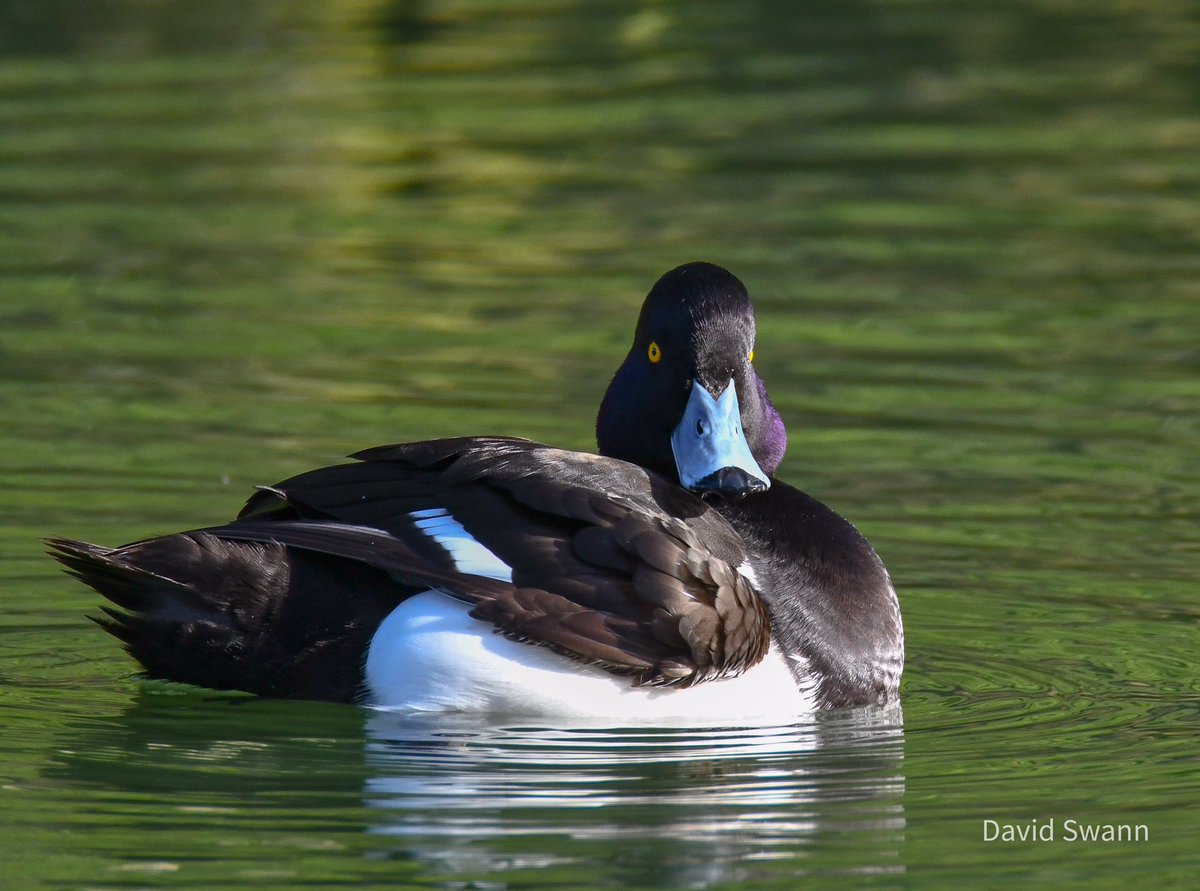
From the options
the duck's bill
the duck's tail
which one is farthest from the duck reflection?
the duck's bill

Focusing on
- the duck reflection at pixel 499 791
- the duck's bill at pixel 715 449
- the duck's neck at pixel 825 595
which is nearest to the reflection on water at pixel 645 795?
the duck reflection at pixel 499 791

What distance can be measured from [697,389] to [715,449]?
209 mm

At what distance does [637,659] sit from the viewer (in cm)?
539

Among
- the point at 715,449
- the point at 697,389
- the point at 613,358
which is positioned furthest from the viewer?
the point at 613,358

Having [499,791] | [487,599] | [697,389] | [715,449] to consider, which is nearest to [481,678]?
[487,599]

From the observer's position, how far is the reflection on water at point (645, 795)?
4.61 m

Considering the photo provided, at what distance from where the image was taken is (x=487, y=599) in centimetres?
538

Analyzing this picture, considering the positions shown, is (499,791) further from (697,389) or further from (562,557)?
(697,389)

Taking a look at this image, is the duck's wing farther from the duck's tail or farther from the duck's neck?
the duck's neck

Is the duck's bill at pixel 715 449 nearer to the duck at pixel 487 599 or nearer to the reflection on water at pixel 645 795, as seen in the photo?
the duck at pixel 487 599

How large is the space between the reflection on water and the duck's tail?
0.21m

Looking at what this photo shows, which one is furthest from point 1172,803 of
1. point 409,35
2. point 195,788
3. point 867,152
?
point 409,35

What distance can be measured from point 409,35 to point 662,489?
12.7 m

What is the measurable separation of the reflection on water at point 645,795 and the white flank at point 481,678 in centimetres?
5
